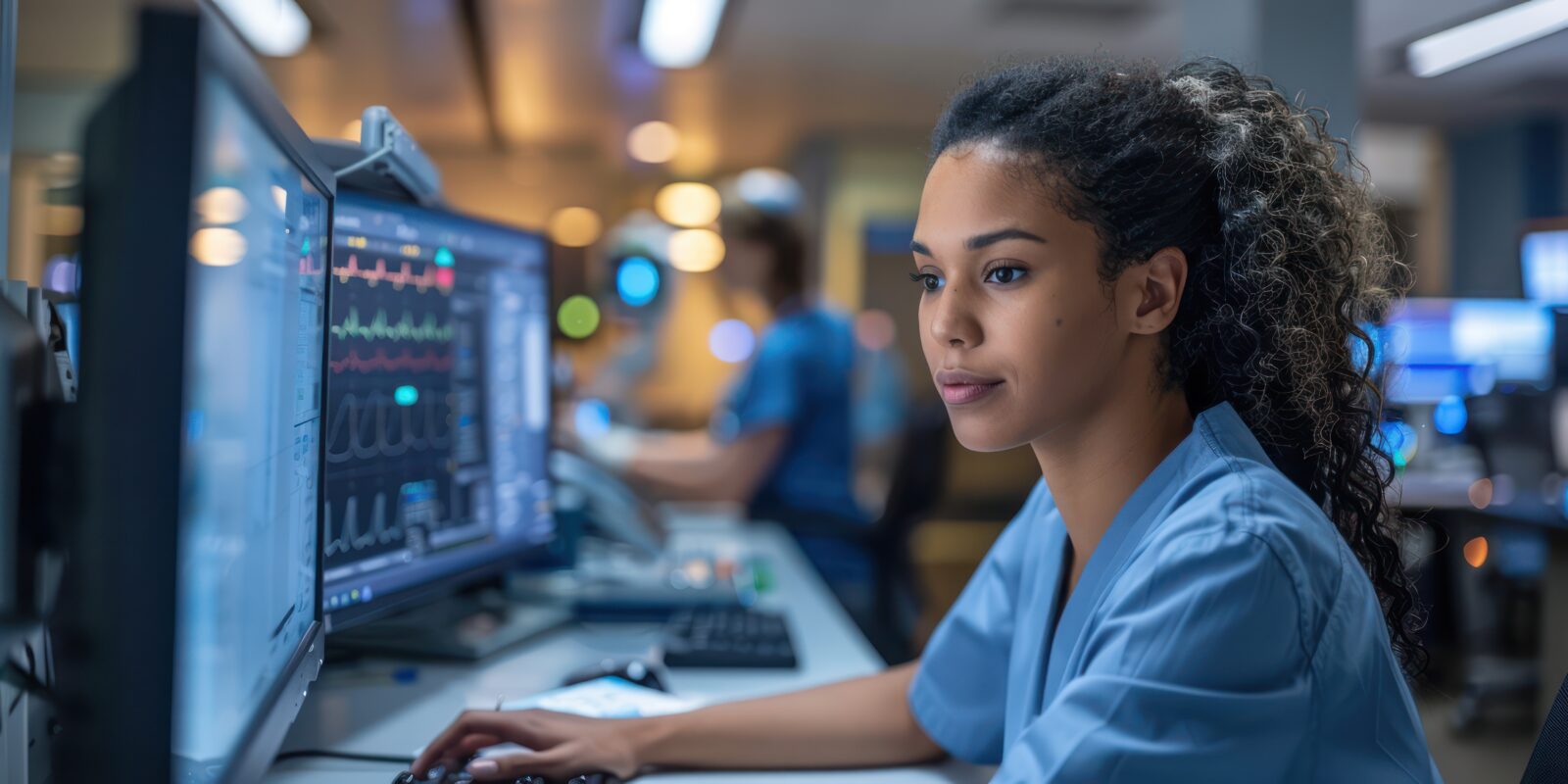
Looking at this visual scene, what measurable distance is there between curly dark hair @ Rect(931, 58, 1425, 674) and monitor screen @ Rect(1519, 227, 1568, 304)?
3743 millimetres

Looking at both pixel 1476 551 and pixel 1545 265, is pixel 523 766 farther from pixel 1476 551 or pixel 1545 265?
pixel 1545 265

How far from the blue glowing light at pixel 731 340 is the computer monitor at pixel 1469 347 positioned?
4.91m

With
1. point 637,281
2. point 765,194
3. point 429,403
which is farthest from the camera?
point 637,281

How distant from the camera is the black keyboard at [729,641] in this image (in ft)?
4.26

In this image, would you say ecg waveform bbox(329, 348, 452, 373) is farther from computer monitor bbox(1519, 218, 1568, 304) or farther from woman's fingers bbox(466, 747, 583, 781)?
computer monitor bbox(1519, 218, 1568, 304)

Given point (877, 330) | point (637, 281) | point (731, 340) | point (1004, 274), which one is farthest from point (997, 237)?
point (731, 340)

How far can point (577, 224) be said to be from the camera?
26.4ft

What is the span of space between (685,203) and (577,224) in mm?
806

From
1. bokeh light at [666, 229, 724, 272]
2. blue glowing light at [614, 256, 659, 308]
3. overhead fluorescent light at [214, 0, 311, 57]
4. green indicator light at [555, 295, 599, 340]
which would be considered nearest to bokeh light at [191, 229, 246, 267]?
green indicator light at [555, 295, 599, 340]

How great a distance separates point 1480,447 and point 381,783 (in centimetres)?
396

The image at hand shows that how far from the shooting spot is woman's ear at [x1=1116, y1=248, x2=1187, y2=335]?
2.55 feet

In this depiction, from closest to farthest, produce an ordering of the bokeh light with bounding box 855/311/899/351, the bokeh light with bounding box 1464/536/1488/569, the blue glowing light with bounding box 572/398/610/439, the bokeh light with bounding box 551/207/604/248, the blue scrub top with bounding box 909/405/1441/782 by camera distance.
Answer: the blue scrub top with bounding box 909/405/1441/782
the blue glowing light with bounding box 572/398/610/439
the bokeh light with bounding box 1464/536/1488/569
the bokeh light with bounding box 855/311/899/351
the bokeh light with bounding box 551/207/604/248

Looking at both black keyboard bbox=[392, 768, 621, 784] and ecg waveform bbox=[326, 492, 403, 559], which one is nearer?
black keyboard bbox=[392, 768, 621, 784]

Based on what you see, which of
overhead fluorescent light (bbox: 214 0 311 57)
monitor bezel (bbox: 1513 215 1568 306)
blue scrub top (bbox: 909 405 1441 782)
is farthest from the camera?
monitor bezel (bbox: 1513 215 1568 306)
